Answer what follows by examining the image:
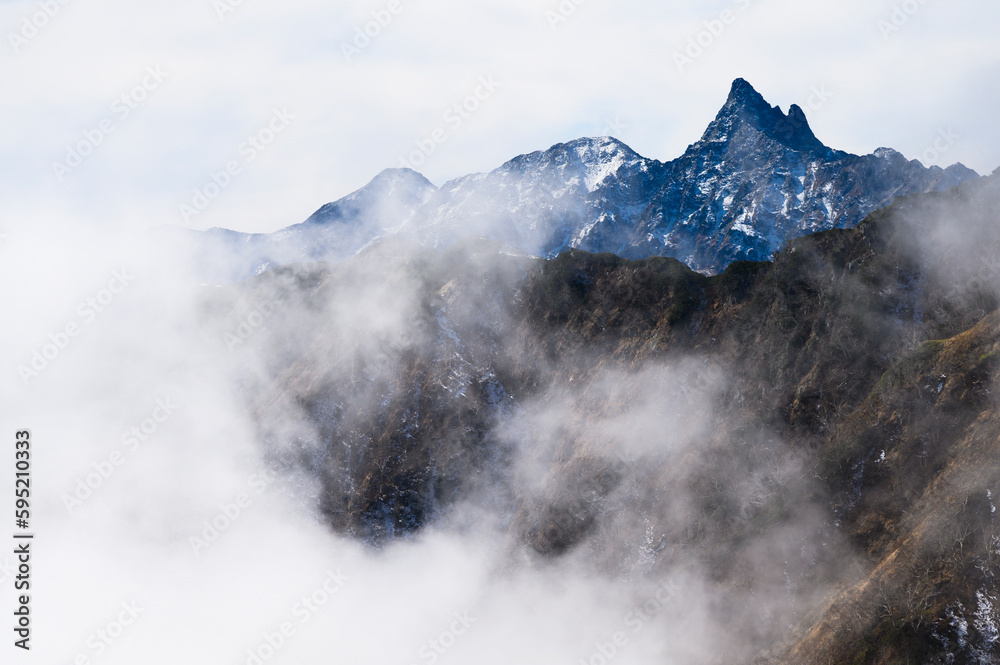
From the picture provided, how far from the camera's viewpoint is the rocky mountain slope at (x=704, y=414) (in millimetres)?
60562

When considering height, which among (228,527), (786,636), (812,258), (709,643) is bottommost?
(228,527)

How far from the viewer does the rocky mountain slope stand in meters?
60.6

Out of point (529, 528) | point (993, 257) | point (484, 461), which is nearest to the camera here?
point (993, 257)

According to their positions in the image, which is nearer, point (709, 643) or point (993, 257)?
point (709, 643)

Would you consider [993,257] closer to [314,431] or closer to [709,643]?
[709,643]

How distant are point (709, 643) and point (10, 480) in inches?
6738

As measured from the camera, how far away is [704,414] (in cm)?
9069

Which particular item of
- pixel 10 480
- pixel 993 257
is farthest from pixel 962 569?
Answer: pixel 10 480

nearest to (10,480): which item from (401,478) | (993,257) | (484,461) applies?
(401,478)

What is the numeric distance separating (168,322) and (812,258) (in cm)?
13578

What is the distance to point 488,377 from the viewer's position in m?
Result: 118

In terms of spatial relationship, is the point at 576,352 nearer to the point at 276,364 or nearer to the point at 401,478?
the point at 401,478

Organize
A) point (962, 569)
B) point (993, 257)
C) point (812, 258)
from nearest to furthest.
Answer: point (962, 569)
point (993, 257)
point (812, 258)

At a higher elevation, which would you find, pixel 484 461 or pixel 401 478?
pixel 484 461
